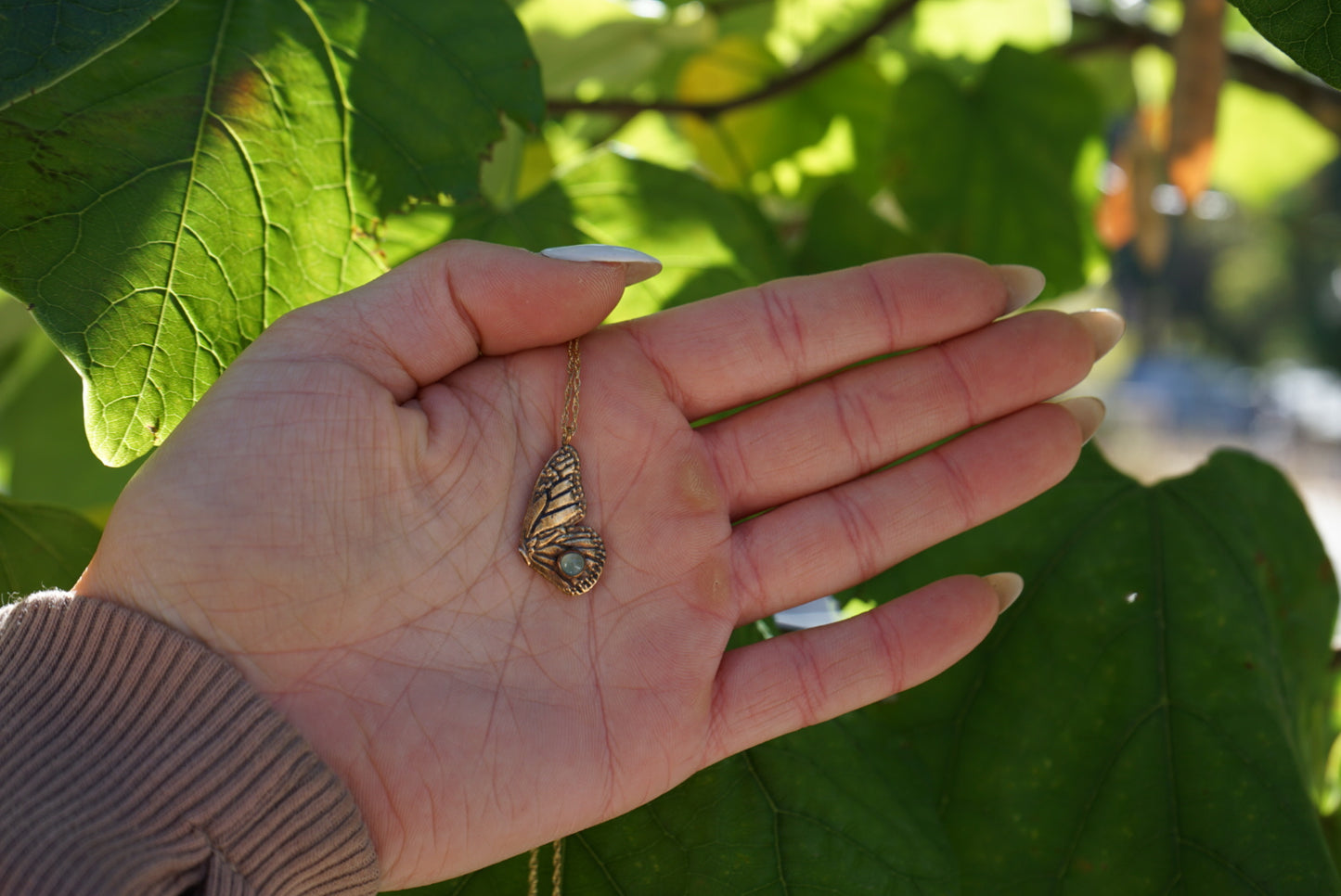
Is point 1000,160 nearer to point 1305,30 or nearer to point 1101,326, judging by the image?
point 1101,326

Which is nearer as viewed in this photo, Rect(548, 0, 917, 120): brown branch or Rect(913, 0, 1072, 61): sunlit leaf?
Rect(548, 0, 917, 120): brown branch

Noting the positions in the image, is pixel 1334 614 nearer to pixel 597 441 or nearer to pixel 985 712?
pixel 985 712

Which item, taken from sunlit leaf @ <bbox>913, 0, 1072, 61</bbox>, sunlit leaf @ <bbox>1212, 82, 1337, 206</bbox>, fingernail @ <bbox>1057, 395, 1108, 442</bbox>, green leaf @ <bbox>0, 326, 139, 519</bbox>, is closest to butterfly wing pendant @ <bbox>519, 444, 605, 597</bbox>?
fingernail @ <bbox>1057, 395, 1108, 442</bbox>

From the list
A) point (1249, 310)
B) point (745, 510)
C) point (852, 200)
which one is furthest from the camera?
point (1249, 310)

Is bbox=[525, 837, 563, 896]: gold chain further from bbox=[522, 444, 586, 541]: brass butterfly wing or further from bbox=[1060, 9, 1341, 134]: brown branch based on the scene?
bbox=[1060, 9, 1341, 134]: brown branch

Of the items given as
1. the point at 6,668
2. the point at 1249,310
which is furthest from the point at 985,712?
the point at 1249,310

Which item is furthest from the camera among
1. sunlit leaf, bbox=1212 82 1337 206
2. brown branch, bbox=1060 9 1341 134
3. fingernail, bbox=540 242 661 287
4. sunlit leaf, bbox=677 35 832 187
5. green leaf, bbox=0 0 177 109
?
sunlit leaf, bbox=1212 82 1337 206
